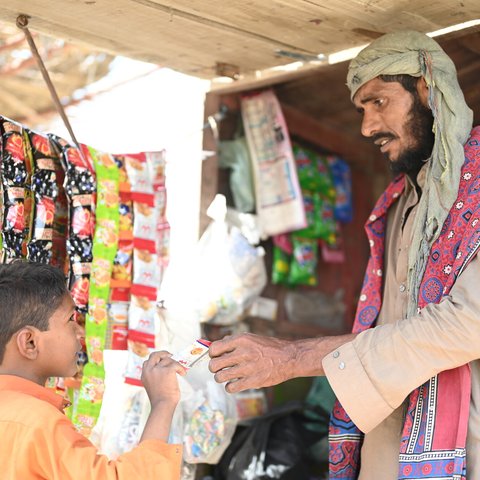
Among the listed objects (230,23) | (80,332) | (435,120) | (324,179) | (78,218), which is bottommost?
(80,332)

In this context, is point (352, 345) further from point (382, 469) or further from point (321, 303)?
point (321, 303)

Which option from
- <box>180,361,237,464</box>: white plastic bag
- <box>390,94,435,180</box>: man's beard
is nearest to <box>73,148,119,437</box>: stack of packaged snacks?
<box>180,361,237,464</box>: white plastic bag

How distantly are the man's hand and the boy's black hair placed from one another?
19.0 inches

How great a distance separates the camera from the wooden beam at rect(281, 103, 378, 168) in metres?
4.29

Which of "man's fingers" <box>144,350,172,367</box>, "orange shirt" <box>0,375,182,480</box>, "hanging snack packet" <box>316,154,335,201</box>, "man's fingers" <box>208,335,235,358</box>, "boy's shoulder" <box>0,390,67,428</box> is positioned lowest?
"orange shirt" <box>0,375,182,480</box>

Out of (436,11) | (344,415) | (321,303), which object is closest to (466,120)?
(436,11)

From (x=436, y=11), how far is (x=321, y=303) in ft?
7.25

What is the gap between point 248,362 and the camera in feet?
7.76

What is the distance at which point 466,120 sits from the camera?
2.54 m

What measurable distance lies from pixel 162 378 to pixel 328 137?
264cm

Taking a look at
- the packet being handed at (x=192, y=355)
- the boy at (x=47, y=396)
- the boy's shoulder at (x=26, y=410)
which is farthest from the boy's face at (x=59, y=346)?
the packet being handed at (x=192, y=355)

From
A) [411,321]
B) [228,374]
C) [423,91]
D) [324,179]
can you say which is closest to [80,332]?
[228,374]

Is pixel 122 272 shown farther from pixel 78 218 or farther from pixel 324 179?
pixel 324 179

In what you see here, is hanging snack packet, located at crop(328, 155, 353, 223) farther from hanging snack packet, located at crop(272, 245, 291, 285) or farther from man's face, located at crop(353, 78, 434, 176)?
man's face, located at crop(353, 78, 434, 176)
